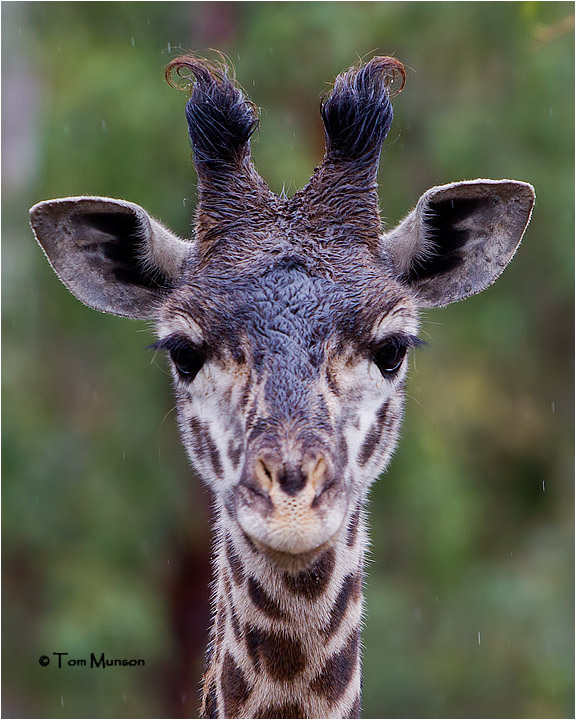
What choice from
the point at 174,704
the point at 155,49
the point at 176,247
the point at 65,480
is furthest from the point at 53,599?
the point at 176,247

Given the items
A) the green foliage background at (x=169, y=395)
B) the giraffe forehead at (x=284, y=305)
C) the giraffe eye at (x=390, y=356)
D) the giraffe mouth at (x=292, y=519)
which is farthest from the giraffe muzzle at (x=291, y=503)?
the green foliage background at (x=169, y=395)

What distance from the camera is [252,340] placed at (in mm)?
3730

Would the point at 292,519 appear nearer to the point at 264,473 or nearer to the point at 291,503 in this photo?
the point at 291,503

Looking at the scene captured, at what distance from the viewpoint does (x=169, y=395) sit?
1064 cm

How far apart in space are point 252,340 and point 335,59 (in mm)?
6884

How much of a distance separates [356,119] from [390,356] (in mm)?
1097

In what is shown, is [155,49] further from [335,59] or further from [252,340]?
[252,340]

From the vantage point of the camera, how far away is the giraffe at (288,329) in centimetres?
349

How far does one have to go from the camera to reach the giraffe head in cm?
341

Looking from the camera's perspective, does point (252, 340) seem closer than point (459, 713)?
Yes

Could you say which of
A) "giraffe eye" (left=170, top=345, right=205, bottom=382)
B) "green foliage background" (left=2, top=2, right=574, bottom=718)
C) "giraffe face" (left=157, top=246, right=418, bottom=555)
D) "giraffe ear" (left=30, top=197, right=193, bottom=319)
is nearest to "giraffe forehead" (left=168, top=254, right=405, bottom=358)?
"giraffe face" (left=157, top=246, right=418, bottom=555)

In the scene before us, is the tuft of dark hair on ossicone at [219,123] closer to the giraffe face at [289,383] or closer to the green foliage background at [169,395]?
the giraffe face at [289,383]

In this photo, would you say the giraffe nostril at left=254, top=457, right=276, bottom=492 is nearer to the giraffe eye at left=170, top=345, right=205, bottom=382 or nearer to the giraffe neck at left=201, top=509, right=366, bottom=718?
the giraffe neck at left=201, top=509, right=366, bottom=718

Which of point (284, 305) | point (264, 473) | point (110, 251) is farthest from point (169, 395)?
point (264, 473)
